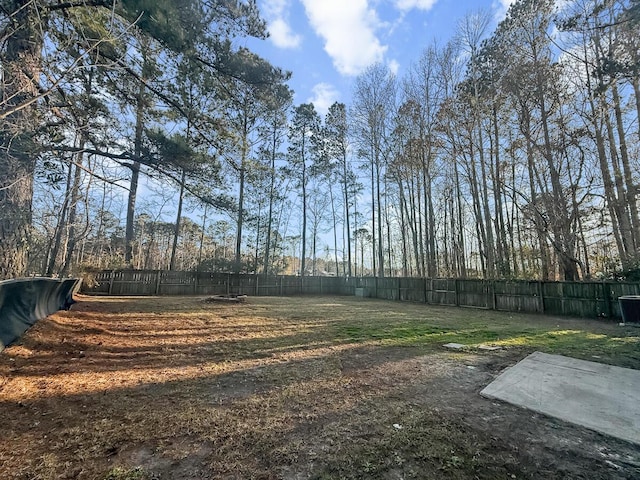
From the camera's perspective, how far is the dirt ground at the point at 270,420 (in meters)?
1.62

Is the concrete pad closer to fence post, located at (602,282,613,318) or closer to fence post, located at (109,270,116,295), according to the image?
fence post, located at (602,282,613,318)

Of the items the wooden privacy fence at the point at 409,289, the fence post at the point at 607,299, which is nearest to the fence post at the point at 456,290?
the wooden privacy fence at the point at 409,289

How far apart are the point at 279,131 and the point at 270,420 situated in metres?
20.2

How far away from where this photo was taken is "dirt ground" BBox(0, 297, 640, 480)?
5.33 feet

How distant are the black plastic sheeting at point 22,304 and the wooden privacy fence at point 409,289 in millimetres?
7033

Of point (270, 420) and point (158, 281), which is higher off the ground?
point (158, 281)

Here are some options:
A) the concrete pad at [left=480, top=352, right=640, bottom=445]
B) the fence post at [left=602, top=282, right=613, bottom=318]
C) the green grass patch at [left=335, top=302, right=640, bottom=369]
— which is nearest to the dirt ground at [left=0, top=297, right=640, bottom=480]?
the concrete pad at [left=480, top=352, right=640, bottom=445]

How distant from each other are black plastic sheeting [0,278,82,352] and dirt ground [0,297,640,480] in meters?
0.19

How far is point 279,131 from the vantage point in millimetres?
20109

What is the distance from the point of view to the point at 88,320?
5.67 meters

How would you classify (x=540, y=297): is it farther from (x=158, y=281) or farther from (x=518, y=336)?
(x=158, y=281)

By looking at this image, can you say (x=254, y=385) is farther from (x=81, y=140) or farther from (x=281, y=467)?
(x=81, y=140)

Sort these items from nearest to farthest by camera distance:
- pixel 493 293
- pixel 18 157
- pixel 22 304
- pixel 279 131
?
pixel 22 304 → pixel 18 157 → pixel 493 293 → pixel 279 131

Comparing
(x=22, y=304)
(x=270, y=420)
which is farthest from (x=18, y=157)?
(x=270, y=420)
